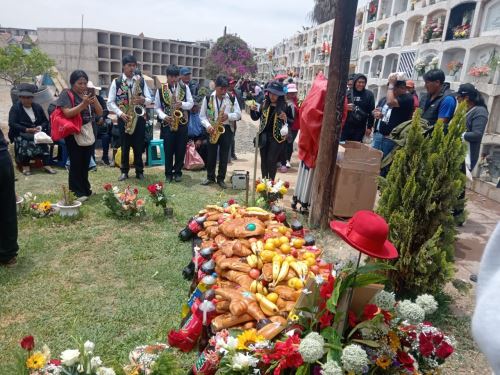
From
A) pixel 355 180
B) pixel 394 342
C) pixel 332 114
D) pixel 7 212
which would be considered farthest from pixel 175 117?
pixel 394 342

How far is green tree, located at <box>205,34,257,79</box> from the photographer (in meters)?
24.6

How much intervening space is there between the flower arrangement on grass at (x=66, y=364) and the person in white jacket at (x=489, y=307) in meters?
1.79

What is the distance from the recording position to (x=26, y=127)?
6805 mm

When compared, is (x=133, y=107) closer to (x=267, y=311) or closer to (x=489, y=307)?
(x=267, y=311)

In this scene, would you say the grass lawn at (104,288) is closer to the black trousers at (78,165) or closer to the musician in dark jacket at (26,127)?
the black trousers at (78,165)

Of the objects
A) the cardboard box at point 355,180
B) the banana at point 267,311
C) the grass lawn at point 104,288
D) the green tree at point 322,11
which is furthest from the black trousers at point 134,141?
the green tree at point 322,11

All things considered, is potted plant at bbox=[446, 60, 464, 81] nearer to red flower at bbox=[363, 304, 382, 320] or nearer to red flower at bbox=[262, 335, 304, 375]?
red flower at bbox=[363, 304, 382, 320]

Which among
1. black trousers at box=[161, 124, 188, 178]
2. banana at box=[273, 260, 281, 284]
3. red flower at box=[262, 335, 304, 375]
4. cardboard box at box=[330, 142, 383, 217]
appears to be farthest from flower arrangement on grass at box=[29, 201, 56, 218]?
red flower at box=[262, 335, 304, 375]

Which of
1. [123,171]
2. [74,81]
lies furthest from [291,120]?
[74,81]

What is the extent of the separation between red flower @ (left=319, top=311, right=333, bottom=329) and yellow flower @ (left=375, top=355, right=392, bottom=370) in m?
0.29

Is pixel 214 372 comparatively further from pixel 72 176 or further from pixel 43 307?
pixel 72 176

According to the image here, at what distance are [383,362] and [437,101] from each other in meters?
4.14

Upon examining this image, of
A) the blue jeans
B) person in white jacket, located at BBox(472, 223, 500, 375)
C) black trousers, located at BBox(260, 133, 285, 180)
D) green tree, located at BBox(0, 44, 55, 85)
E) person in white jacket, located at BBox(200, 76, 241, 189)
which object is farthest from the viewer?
green tree, located at BBox(0, 44, 55, 85)

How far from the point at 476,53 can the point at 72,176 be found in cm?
886
